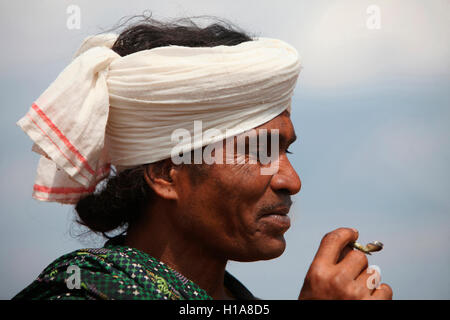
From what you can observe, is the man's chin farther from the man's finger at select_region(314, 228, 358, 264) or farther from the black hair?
the black hair

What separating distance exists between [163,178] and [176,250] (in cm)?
38

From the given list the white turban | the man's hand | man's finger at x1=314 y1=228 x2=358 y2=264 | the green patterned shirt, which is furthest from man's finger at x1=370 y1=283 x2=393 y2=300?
the white turban

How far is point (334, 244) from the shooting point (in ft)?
11.6

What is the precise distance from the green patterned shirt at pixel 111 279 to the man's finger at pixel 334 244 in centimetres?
65

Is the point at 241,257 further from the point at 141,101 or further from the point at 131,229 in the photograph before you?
the point at 141,101

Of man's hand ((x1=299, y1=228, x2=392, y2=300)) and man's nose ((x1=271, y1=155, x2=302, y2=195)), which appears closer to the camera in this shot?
man's hand ((x1=299, y1=228, x2=392, y2=300))

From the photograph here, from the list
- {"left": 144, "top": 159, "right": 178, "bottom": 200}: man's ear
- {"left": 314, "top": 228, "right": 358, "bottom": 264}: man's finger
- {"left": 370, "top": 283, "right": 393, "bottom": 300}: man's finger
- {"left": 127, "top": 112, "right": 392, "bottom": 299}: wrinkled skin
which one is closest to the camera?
{"left": 370, "top": 283, "right": 393, "bottom": 300}: man's finger

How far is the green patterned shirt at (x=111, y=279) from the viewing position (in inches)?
135

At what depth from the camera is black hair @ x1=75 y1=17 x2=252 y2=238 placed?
3.91 metres

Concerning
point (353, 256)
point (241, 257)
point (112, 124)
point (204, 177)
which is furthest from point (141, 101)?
point (353, 256)

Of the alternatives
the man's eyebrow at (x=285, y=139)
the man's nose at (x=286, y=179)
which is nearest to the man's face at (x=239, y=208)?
the man's nose at (x=286, y=179)

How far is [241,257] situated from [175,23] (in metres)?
1.48

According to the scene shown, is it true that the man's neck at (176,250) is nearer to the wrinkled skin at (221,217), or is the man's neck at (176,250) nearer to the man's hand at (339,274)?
the wrinkled skin at (221,217)

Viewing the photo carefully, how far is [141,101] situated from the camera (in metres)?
3.75
